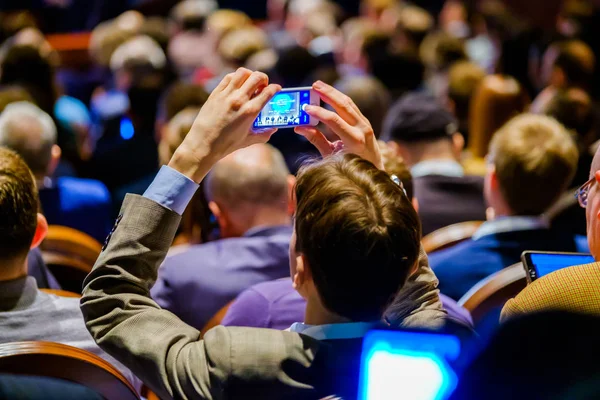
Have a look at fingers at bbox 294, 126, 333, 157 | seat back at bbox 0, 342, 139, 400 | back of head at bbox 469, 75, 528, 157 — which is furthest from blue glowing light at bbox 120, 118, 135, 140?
seat back at bbox 0, 342, 139, 400

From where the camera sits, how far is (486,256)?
2568 millimetres

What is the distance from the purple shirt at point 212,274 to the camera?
7.95ft

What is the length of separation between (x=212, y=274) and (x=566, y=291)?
1.19 m

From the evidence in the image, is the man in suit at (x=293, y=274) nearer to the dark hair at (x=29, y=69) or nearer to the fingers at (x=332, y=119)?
the fingers at (x=332, y=119)

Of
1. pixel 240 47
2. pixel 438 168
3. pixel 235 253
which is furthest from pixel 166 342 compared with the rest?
pixel 240 47

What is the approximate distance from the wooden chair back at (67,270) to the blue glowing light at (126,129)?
2.23 meters

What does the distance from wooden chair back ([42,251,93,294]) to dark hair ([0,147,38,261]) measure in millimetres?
651

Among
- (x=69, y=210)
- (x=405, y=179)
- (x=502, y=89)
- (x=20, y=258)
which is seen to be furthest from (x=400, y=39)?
(x=20, y=258)

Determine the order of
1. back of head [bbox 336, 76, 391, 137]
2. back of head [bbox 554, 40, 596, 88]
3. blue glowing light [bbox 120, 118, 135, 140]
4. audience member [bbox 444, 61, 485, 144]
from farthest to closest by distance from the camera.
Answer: back of head [bbox 554, 40, 596, 88]
audience member [bbox 444, 61, 485, 144]
blue glowing light [bbox 120, 118, 135, 140]
back of head [bbox 336, 76, 391, 137]

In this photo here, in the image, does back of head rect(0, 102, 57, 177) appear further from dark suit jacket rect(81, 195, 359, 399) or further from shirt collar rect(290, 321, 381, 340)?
shirt collar rect(290, 321, 381, 340)

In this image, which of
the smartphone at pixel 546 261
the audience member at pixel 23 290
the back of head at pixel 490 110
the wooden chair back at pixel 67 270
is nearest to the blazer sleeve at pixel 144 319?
the audience member at pixel 23 290

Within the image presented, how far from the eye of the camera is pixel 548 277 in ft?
5.11

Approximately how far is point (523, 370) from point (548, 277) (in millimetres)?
661

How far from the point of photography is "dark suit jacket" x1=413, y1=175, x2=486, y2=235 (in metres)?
3.39
